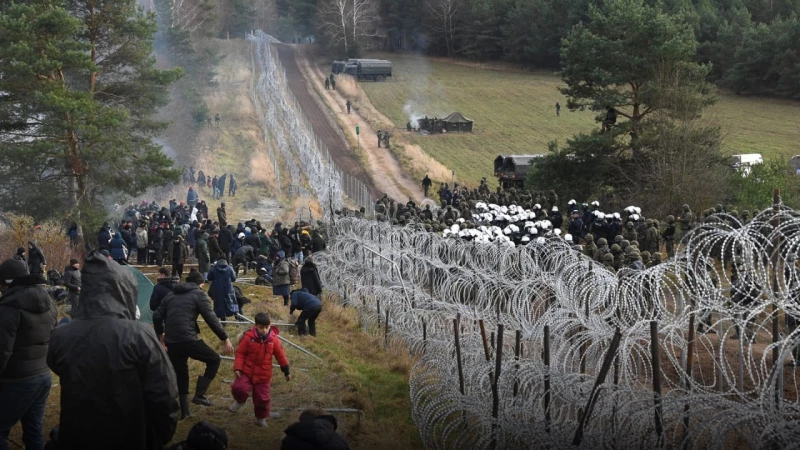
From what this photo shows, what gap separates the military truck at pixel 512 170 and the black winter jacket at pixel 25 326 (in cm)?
3653

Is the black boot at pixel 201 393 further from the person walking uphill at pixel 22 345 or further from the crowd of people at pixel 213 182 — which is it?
the crowd of people at pixel 213 182

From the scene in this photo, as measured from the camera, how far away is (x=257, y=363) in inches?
373

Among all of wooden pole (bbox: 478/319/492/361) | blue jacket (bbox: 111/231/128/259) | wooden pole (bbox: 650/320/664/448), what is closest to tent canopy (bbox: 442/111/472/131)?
blue jacket (bbox: 111/231/128/259)

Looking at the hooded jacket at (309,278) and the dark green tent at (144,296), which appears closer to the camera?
the dark green tent at (144,296)

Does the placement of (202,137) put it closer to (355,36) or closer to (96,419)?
(355,36)

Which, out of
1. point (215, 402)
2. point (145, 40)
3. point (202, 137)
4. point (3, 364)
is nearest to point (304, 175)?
point (202, 137)

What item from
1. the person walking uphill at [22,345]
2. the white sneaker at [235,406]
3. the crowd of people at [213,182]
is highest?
the person walking uphill at [22,345]

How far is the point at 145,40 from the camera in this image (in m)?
29.5

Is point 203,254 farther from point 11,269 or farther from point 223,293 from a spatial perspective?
point 11,269

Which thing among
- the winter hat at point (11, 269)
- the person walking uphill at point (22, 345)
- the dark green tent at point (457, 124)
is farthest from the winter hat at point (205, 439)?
the dark green tent at point (457, 124)

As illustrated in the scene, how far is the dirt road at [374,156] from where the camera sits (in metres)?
45.7

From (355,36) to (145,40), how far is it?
58.5m

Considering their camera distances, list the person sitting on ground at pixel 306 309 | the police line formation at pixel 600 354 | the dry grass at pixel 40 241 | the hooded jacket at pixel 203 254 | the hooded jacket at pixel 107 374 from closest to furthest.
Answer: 1. the hooded jacket at pixel 107 374
2. the police line formation at pixel 600 354
3. the person sitting on ground at pixel 306 309
4. the hooded jacket at pixel 203 254
5. the dry grass at pixel 40 241

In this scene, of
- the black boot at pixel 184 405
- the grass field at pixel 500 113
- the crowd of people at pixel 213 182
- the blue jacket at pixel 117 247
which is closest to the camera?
the black boot at pixel 184 405
